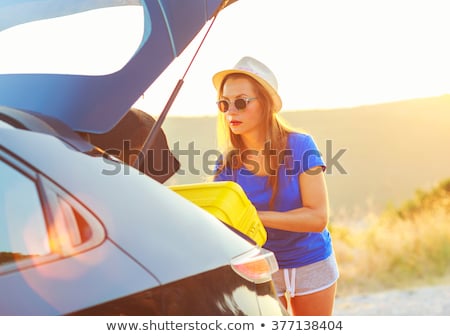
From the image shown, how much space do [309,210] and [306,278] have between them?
0.33 meters

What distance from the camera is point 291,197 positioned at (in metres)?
3.30

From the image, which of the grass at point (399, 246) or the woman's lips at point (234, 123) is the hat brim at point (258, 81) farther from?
the grass at point (399, 246)

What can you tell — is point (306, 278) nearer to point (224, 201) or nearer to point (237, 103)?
point (237, 103)

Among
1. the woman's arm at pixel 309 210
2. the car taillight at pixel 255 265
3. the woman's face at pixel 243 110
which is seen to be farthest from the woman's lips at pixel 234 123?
the car taillight at pixel 255 265

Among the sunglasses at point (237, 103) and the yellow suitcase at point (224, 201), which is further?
the sunglasses at point (237, 103)

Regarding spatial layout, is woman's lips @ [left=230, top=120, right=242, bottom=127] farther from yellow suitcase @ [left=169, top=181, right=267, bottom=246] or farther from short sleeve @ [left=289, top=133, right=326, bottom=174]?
yellow suitcase @ [left=169, top=181, right=267, bottom=246]

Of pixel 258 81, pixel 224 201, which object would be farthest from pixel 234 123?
pixel 224 201

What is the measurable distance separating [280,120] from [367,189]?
23495 millimetres

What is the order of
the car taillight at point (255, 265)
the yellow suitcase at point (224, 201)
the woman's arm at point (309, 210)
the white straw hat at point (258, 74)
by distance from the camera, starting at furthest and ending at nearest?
1. the white straw hat at point (258, 74)
2. the woman's arm at point (309, 210)
3. the yellow suitcase at point (224, 201)
4. the car taillight at point (255, 265)

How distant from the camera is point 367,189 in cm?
2655

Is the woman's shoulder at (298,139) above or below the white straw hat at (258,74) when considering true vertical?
below

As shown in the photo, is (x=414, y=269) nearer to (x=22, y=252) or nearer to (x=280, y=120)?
(x=280, y=120)

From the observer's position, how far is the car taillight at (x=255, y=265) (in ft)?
5.96

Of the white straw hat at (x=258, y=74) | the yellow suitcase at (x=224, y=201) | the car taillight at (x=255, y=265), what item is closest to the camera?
the car taillight at (x=255, y=265)
